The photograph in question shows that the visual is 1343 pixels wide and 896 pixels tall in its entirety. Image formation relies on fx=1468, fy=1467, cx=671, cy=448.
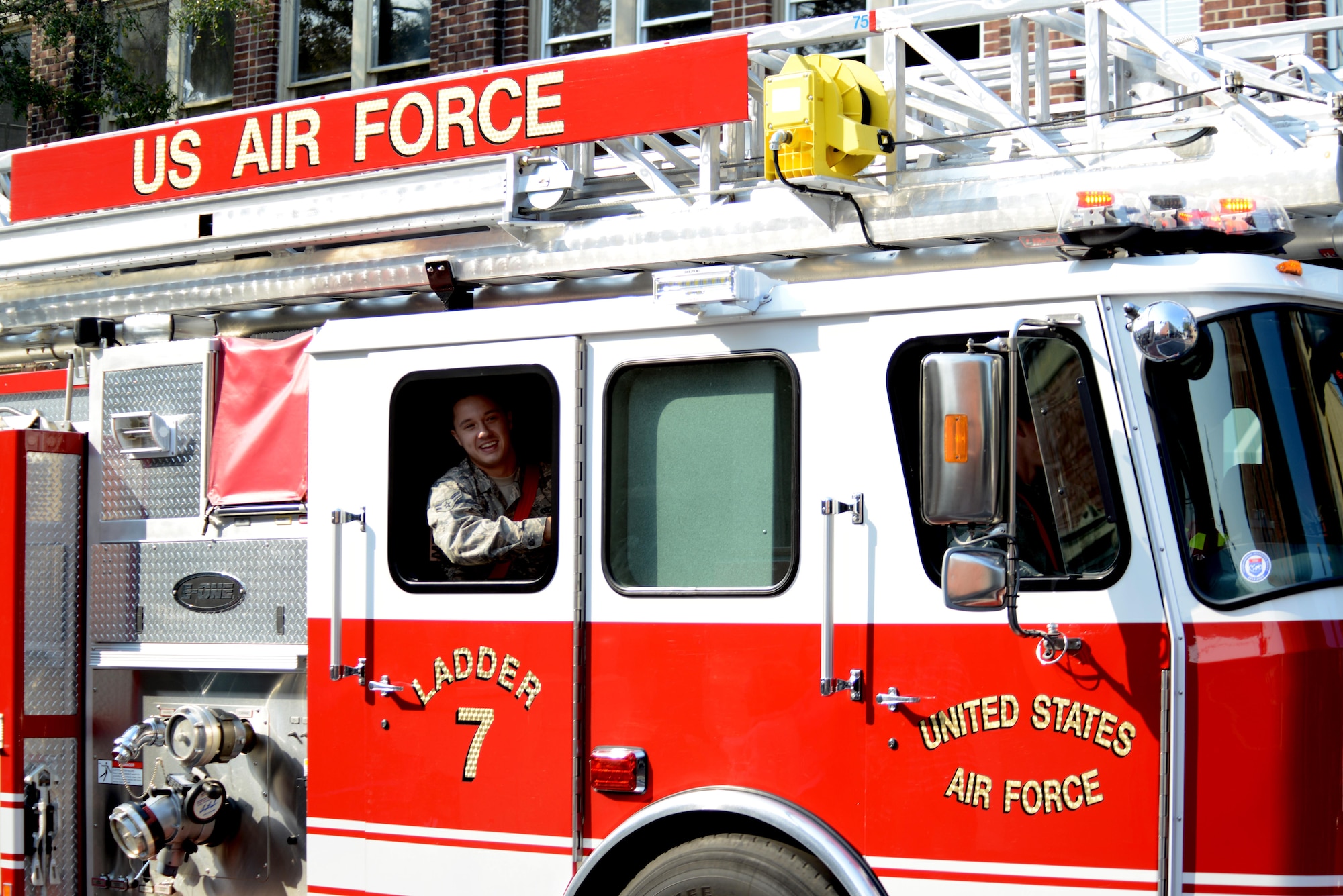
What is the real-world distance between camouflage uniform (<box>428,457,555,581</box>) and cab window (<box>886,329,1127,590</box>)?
143 cm

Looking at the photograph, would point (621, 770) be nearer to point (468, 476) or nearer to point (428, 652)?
point (428, 652)

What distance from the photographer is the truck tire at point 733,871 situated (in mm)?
4125

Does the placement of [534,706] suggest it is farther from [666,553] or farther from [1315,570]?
[1315,570]

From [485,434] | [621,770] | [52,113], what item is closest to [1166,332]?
[621,770]

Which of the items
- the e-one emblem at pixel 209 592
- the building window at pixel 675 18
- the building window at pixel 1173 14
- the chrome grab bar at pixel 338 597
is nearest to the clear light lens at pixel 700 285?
the chrome grab bar at pixel 338 597

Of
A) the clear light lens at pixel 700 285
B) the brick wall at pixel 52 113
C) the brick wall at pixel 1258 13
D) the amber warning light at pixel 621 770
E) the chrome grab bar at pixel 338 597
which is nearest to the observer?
the clear light lens at pixel 700 285

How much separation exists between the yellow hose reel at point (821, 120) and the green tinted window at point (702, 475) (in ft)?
2.27

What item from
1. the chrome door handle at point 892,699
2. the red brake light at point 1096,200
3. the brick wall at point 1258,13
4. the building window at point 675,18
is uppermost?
the building window at point 675,18

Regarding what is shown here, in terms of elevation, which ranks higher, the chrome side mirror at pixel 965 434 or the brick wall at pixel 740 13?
the brick wall at pixel 740 13

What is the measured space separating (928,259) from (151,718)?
3374 millimetres

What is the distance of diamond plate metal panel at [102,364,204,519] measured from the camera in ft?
18.6

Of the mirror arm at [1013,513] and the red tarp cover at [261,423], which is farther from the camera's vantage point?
the red tarp cover at [261,423]

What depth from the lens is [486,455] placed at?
4.96 metres

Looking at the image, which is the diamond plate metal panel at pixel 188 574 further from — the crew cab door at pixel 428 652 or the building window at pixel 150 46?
the building window at pixel 150 46
